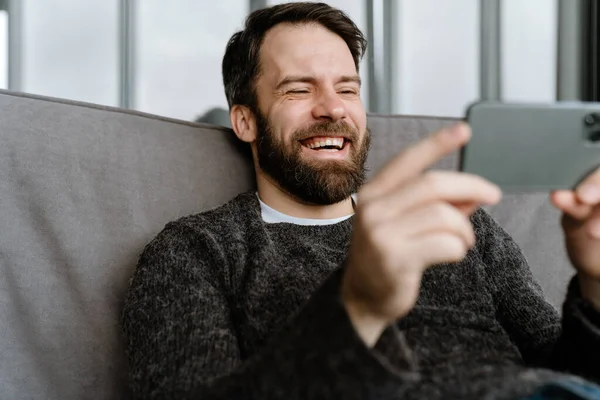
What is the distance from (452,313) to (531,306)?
0.57 feet

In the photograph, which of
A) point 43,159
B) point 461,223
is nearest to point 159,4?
point 43,159

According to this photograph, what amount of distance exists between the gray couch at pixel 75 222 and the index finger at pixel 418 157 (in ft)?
2.30

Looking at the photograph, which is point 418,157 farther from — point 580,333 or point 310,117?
point 310,117

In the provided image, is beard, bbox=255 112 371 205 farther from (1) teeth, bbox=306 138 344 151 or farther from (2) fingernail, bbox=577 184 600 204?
(2) fingernail, bbox=577 184 600 204

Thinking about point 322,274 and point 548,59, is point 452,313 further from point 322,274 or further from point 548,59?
point 548,59

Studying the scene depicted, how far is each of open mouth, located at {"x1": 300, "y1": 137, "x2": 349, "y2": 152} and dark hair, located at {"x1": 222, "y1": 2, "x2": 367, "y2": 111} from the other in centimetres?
19

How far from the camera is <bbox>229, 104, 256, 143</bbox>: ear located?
1379 mm

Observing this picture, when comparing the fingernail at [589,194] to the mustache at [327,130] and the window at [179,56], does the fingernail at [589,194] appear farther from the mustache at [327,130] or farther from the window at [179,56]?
the window at [179,56]

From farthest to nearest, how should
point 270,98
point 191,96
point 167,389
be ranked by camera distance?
1. point 191,96
2. point 270,98
3. point 167,389

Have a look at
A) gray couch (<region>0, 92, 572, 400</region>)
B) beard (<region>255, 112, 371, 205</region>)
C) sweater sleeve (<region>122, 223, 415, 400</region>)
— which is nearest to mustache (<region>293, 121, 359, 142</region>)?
beard (<region>255, 112, 371, 205</region>)

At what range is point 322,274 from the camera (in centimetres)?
102

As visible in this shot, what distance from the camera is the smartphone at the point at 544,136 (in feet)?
2.33

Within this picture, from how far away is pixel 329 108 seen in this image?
4.15 ft

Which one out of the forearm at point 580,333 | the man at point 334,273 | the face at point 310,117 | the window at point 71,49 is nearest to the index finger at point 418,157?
the man at point 334,273
